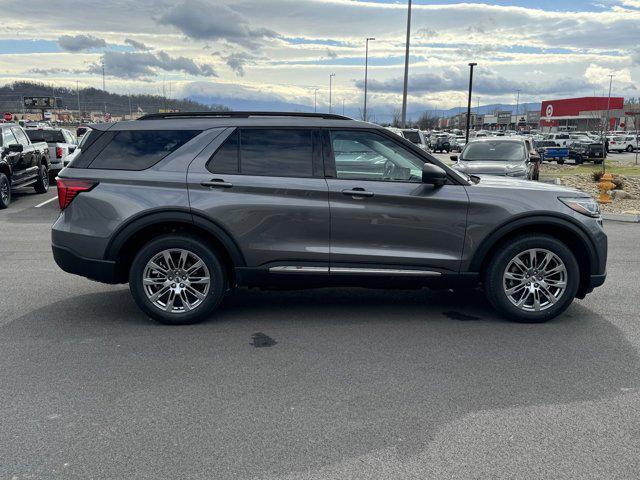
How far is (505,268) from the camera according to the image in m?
5.42

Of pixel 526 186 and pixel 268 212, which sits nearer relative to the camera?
pixel 268 212

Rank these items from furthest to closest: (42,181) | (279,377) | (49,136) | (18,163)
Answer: (49,136) → (42,181) → (18,163) → (279,377)

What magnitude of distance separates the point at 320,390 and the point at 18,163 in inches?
501

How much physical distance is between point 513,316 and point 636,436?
2.09 m

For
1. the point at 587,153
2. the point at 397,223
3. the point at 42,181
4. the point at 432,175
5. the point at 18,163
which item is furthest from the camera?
the point at 587,153

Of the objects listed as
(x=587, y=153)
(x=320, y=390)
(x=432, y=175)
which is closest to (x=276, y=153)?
(x=432, y=175)

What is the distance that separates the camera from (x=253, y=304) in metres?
6.12

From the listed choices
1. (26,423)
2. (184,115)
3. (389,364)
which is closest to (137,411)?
(26,423)

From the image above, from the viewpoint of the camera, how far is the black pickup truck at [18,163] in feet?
44.0

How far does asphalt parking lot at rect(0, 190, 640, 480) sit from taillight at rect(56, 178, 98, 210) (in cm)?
111

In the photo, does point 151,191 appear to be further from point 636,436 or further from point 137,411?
point 636,436

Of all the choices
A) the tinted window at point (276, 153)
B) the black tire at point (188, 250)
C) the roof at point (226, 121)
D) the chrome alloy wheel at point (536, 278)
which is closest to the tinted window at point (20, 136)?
the roof at point (226, 121)

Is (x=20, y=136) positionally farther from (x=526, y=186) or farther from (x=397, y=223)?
(x=526, y=186)

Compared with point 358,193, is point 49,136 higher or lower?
lower
